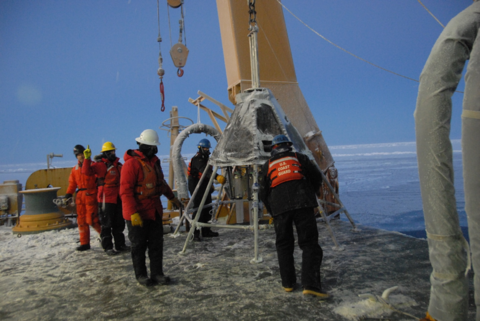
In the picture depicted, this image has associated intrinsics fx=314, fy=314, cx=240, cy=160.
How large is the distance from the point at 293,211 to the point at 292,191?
8.9 inches

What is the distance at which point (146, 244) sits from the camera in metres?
4.05

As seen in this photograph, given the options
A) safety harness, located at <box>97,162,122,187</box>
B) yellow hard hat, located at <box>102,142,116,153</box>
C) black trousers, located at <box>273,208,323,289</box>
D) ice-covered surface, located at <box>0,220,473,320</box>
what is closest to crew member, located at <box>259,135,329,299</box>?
black trousers, located at <box>273,208,323,289</box>

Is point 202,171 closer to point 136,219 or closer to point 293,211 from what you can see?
point 136,219

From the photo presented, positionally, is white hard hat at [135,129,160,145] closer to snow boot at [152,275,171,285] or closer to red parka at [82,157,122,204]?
snow boot at [152,275,171,285]

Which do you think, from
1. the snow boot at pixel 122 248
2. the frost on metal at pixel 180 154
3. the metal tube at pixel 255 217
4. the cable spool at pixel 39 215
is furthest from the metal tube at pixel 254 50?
the cable spool at pixel 39 215

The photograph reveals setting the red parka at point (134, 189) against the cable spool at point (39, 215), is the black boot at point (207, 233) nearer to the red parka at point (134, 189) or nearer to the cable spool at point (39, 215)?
the red parka at point (134, 189)

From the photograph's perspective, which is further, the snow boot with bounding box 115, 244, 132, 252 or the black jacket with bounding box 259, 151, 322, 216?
the snow boot with bounding box 115, 244, 132, 252

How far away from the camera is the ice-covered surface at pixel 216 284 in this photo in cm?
310

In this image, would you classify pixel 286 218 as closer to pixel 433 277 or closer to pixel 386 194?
pixel 433 277

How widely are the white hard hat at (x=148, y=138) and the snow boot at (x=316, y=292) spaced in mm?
2564

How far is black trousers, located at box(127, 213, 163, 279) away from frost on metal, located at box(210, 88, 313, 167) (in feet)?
5.07

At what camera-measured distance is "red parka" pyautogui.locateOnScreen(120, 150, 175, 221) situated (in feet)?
12.6

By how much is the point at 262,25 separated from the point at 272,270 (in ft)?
24.8

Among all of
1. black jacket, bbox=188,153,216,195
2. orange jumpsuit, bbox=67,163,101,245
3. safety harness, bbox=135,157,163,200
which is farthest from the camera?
black jacket, bbox=188,153,216,195
